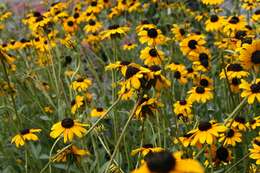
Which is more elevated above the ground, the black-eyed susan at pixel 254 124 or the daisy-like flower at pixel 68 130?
the daisy-like flower at pixel 68 130

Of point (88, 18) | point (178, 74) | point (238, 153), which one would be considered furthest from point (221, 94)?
point (88, 18)

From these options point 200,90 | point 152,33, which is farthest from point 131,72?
point 152,33

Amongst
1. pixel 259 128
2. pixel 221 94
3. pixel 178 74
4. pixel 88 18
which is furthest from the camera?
pixel 88 18

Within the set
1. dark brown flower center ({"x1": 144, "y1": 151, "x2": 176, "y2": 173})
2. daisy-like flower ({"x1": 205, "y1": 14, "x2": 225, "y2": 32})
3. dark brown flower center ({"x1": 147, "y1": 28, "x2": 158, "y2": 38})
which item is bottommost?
daisy-like flower ({"x1": 205, "y1": 14, "x2": 225, "y2": 32})

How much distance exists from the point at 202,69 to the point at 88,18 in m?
1.26

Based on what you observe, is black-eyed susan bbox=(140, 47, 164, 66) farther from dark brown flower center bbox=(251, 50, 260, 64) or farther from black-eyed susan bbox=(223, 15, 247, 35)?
dark brown flower center bbox=(251, 50, 260, 64)

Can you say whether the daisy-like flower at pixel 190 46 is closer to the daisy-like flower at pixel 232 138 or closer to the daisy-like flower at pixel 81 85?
the daisy-like flower at pixel 81 85

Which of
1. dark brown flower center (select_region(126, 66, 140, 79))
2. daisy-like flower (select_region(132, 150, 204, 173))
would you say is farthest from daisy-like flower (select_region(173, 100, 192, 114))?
daisy-like flower (select_region(132, 150, 204, 173))

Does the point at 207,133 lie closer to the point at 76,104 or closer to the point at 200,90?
the point at 200,90

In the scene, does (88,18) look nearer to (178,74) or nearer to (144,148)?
(178,74)

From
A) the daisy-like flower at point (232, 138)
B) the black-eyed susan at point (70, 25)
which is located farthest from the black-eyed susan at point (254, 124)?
the black-eyed susan at point (70, 25)

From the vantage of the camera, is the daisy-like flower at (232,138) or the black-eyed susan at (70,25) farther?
the black-eyed susan at (70,25)

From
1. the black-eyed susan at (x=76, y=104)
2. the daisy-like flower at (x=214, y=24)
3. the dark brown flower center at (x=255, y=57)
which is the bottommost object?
the black-eyed susan at (x=76, y=104)

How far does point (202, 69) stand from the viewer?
9.12ft
